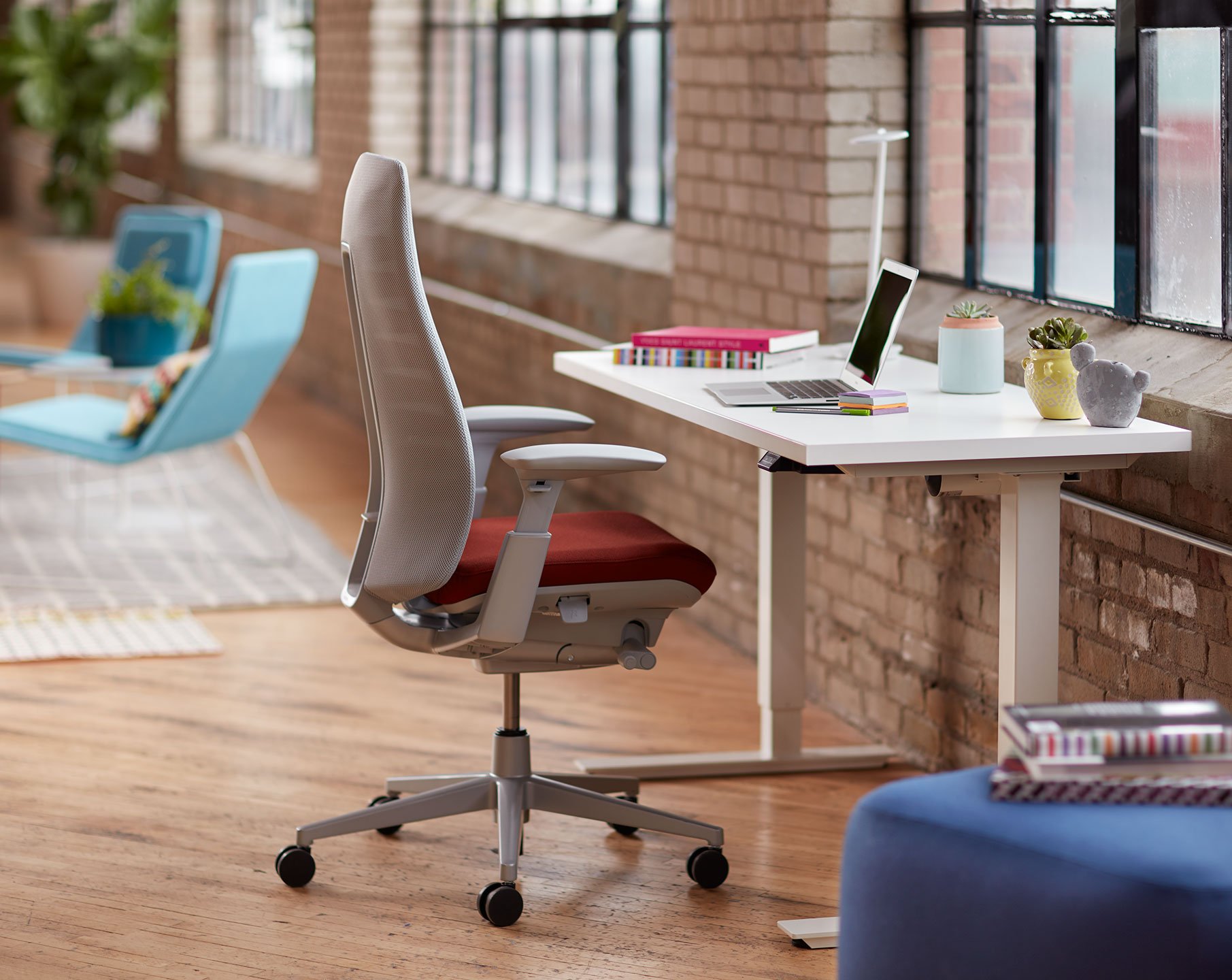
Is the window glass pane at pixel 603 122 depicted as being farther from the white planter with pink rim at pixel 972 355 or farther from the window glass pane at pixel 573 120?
the white planter with pink rim at pixel 972 355

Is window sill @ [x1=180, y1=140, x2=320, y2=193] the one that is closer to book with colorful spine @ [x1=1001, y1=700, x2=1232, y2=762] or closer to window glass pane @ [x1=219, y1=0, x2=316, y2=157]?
window glass pane @ [x1=219, y1=0, x2=316, y2=157]

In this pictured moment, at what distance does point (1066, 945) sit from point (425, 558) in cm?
122

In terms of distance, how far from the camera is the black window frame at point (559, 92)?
5332 millimetres

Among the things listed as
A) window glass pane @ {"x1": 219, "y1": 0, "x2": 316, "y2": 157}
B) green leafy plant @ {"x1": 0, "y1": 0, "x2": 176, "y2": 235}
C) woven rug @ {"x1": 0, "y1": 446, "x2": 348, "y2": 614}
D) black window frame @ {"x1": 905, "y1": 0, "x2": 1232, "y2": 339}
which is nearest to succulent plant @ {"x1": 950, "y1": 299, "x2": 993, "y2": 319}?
black window frame @ {"x1": 905, "y1": 0, "x2": 1232, "y2": 339}

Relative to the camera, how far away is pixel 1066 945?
1.91m

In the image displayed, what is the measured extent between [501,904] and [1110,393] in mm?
1237

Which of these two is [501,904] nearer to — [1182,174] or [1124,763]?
[1124,763]

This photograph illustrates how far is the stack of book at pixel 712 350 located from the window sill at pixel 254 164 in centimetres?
494

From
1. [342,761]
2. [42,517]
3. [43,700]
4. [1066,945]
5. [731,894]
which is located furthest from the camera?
[42,517]

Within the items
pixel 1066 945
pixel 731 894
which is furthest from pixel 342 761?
pixel 1066 945

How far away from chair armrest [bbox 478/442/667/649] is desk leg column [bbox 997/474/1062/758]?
541 millimetres

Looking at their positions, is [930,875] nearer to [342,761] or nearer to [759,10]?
[342,761]

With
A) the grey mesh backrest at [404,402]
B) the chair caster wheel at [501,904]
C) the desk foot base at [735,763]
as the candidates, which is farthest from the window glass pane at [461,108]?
the chair caster wheel at [501,904]

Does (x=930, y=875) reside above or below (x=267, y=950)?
above
